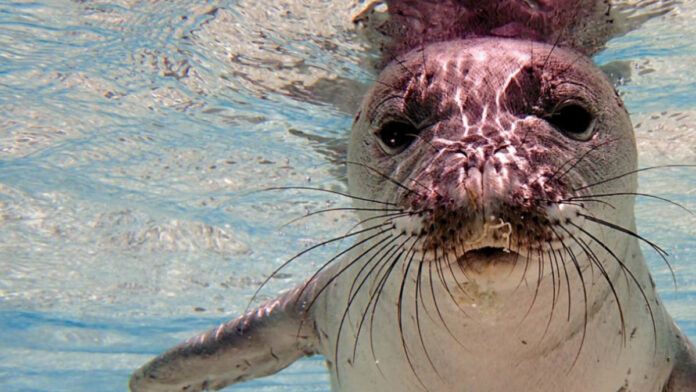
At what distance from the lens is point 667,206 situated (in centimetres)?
1269

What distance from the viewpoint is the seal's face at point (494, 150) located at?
2061 millimetres

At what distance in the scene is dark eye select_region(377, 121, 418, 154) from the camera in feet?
9.85

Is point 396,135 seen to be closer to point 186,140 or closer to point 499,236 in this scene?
point 499,236

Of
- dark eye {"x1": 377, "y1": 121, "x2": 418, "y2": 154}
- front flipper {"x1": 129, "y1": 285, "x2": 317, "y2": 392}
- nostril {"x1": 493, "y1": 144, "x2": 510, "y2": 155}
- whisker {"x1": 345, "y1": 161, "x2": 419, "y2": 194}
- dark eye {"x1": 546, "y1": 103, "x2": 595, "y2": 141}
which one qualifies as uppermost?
dark eye {"x1": 546, "y1": 103, "x2": 595, "y2": 141}

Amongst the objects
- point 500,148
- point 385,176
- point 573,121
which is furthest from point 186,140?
point 500,148

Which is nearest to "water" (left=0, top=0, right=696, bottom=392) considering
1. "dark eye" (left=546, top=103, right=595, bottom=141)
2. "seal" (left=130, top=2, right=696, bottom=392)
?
"seal" (left=130, top=2, right=696, bottom=392)

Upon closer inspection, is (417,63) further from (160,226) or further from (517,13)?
(160,226)

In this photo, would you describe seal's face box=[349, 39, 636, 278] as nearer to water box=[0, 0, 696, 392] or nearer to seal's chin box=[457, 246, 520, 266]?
seal's chin box=[457, 246, 520, 266]

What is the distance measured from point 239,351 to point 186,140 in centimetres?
550

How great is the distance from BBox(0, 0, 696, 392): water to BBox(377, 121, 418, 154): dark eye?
3665mm

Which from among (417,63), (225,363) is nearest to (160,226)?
(225,363)

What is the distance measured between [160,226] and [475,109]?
11322 mm

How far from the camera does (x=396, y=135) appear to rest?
308 cm

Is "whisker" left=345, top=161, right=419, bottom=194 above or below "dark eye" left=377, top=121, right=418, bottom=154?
below
